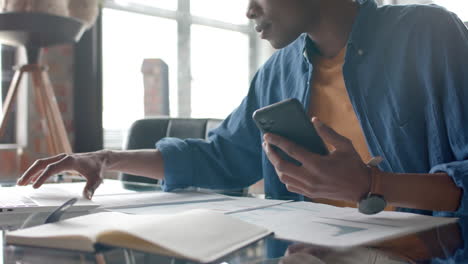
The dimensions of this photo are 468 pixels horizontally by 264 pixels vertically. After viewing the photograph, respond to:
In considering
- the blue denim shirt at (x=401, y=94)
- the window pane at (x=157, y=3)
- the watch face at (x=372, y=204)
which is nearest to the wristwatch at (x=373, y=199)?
the watch face at (x=372, y=204)

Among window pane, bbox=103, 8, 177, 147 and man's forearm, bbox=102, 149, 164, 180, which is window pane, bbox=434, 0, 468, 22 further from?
man's forearm, bbox=102, 149, 164, 180

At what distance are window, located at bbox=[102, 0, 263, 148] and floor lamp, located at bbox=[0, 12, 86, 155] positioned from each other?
0.65 metres

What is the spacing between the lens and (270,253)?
46 centimetres

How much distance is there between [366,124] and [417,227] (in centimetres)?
39

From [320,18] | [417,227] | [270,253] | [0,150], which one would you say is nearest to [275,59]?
[320,18]

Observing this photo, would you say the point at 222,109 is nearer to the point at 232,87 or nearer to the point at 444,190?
the point at 232,87

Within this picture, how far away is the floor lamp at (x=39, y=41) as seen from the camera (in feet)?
5.90

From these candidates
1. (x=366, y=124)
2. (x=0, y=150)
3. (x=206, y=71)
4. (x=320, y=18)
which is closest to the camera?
(x=366, y=124)

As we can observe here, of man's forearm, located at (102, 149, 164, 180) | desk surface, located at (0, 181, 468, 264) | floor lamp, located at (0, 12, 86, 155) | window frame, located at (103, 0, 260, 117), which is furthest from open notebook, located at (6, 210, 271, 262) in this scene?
→ window frame, located at (103, 0, 260, 117)

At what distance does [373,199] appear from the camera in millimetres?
647

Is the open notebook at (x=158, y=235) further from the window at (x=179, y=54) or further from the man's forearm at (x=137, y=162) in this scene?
the window at (x=179, y=54)

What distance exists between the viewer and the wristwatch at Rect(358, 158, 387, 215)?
2.13ft

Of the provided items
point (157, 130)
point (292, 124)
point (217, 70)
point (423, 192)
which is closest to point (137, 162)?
point (157, 130)

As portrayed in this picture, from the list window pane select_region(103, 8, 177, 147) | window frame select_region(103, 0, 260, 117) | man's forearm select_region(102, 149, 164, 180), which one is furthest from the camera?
window frame select_region(103, 0, 260, 117)
